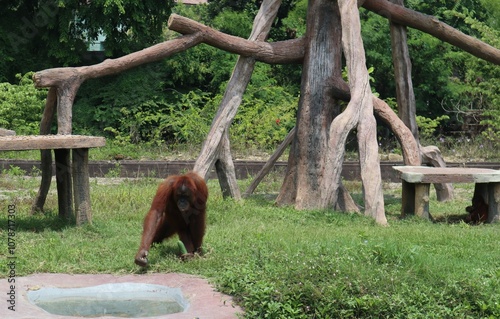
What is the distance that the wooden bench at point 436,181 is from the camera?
9.33 m

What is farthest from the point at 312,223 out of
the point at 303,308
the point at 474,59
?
the point at 474,59

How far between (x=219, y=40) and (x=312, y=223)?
2840 mm

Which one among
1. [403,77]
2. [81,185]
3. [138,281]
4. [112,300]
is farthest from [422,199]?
[112,300]

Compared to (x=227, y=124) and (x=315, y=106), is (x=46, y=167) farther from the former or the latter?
(x=315, y=106)

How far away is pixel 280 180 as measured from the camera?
44.6 ft

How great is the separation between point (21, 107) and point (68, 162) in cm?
793

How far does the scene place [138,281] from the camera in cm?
629

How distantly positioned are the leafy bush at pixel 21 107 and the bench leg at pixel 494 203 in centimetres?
968

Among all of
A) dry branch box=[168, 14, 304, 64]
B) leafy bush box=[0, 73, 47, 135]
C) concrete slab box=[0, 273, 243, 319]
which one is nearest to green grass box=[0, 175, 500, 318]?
concrete slab box=[0, 273, 243, 319]

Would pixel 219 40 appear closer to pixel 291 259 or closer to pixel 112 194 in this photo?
pixel 112 194

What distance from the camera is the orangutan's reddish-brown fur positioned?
22.6 ft

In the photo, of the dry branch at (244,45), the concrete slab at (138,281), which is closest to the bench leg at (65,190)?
the dry branch at (244,45)

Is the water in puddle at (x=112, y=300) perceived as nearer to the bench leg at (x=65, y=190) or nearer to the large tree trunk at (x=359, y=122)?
the bench leg at (x=65, y=190)

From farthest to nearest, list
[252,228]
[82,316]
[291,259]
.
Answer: [252,228], [291,259], [82,316]
